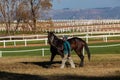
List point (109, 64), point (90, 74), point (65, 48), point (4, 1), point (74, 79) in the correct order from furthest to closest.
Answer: point (4, 1), point (109, 64), point (65, 48), point (90, 74), point (74, 79)

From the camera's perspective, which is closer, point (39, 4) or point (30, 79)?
point (30, 79)

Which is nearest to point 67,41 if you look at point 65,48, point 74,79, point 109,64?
point 65,48

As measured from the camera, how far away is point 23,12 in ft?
207

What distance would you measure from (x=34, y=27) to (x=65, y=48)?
45.1 meters

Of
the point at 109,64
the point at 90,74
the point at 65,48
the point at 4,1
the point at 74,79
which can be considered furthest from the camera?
the point at 4,1

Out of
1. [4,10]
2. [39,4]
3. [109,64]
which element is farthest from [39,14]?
[109,64]

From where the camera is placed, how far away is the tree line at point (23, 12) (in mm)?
62531

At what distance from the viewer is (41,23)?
65750mm

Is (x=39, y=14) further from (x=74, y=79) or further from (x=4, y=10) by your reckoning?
(x=74, y=79)

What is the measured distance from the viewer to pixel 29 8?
64.8 m

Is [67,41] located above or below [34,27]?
above

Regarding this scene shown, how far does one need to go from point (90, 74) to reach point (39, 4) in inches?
1950

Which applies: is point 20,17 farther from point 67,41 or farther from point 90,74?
point 90,74

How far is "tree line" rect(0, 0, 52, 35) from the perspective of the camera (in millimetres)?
62531
